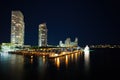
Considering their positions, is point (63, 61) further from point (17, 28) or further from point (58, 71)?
point (17, 28)

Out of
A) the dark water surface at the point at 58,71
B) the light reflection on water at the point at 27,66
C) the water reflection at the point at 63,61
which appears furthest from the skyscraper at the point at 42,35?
the dark water surface at the point at 58,71

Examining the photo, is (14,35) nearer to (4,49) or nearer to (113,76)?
(4,49)

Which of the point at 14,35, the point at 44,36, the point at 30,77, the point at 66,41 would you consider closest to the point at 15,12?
the point at 14,35

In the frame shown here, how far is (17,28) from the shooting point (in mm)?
131125

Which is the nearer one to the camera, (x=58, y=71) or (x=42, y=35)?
(x=58, y=71)

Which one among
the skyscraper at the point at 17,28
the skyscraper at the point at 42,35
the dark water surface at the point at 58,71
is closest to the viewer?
the dark water surface at the point at 58,71

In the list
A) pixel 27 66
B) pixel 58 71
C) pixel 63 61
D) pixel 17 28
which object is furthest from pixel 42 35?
pixel 58 71

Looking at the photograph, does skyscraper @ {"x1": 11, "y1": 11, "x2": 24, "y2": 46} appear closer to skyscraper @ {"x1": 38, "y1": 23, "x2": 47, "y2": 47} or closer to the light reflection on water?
skyscraper @ {"x1": 38, "y1": 23, "x2": 47, "y2": 47}

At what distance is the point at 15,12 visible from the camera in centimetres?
13538

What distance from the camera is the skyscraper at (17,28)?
12706cm

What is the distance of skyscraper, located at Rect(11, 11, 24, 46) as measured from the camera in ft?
417

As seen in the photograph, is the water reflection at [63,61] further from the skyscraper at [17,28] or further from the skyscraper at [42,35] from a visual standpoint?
the skyscraper at [42,35]

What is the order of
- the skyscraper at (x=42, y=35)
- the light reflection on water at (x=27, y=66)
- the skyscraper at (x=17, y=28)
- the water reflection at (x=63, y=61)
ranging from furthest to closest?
the skyscraper at (x=42, y=35)
the skyscraper at (x=17, y=28)
the water reflection at (x=63, y=61)
the light reflection on water at (x=27, y=66)

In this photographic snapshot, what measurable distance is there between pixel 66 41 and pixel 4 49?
60727mm
